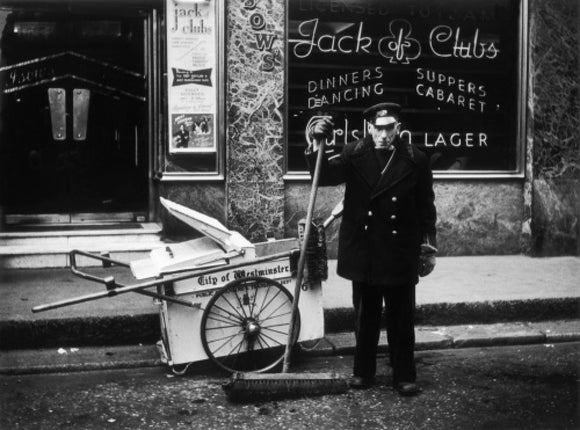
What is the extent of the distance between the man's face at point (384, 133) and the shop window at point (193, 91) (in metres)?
3.64

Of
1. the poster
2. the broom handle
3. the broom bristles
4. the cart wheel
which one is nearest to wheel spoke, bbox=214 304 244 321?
the cart wheel

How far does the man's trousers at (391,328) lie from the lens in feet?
17.9

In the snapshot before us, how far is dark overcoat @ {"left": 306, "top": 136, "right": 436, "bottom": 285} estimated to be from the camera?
5.34 meters

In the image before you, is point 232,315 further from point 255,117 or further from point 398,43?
point 398,43

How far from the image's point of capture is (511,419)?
495 centimetres

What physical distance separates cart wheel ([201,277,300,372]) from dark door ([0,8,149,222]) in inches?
154

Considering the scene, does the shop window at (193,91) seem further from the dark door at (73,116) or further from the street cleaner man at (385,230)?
the street cleaner man at (385,230)

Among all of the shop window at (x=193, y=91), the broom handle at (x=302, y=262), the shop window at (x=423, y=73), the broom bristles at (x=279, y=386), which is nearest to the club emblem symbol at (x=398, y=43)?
the shop window at (x=423, y=73)

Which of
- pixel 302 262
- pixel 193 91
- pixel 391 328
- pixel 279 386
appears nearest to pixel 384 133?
pixel 302 262

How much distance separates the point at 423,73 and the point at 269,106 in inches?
76.6

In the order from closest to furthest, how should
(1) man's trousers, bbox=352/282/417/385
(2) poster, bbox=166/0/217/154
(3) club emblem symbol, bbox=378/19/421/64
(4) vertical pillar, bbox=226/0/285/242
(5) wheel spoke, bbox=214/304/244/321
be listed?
(1) man's trousers, bbox=352/282/417/385 < (5) wheel spoke, bbox=214/304/244/321 < (2) poster, bbox=166/0/217/154 < (4) vertical pillar, bbox=226/0/285/242 < (3) club emblem symbol, bbox=378/19/421/64

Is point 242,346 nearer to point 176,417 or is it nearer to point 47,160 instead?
point 176,417

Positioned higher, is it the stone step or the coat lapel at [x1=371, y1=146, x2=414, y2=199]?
the coat lapel at [x1=371, y1=146, x2=414, y2=199]

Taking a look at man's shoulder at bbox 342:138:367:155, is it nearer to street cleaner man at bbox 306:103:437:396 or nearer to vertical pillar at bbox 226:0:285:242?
street cleaner man at bbox 306:103:437:396
